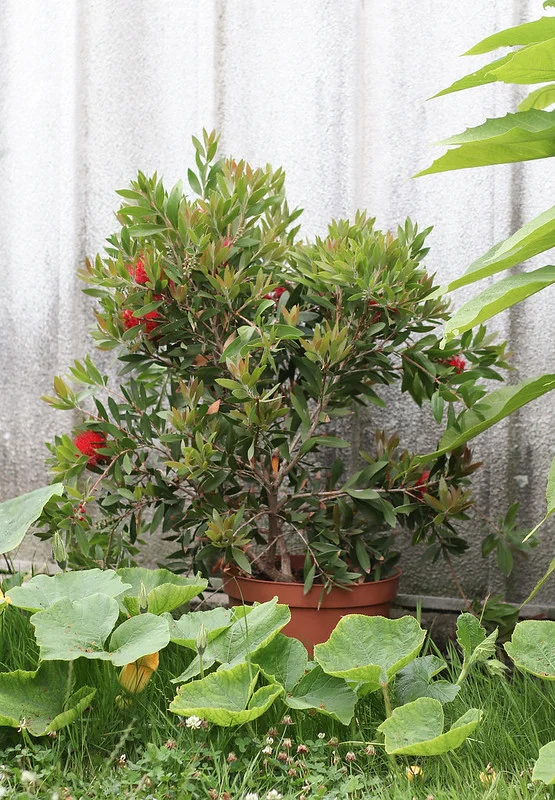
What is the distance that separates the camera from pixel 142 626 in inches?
49.9

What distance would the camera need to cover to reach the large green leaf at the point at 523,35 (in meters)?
1.26

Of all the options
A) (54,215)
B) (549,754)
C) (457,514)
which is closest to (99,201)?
(54,215)

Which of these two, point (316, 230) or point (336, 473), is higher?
point (316, 230)

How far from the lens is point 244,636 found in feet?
4.39

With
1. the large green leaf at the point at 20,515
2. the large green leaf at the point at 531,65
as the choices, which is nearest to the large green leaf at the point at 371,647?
the large green leaf at the point at 20,515

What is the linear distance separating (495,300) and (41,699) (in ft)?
3.12

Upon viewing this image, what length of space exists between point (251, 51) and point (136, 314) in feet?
3.44

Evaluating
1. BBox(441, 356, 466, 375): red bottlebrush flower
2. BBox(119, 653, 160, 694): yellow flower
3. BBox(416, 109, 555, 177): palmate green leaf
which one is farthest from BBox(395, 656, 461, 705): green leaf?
BBox(416, 109, 555, 177): palmate green leaf

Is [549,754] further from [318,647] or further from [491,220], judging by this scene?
[491,220]

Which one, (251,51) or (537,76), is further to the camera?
(251,51)

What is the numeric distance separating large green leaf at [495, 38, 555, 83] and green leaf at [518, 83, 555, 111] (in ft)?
0.67

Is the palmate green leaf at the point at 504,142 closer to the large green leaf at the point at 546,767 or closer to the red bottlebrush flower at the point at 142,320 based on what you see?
the red bottlebrush flower at the point at 142,320

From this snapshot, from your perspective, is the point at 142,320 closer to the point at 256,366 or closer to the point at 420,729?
the point at 256,366

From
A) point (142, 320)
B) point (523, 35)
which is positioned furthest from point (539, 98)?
point (142, 320)
